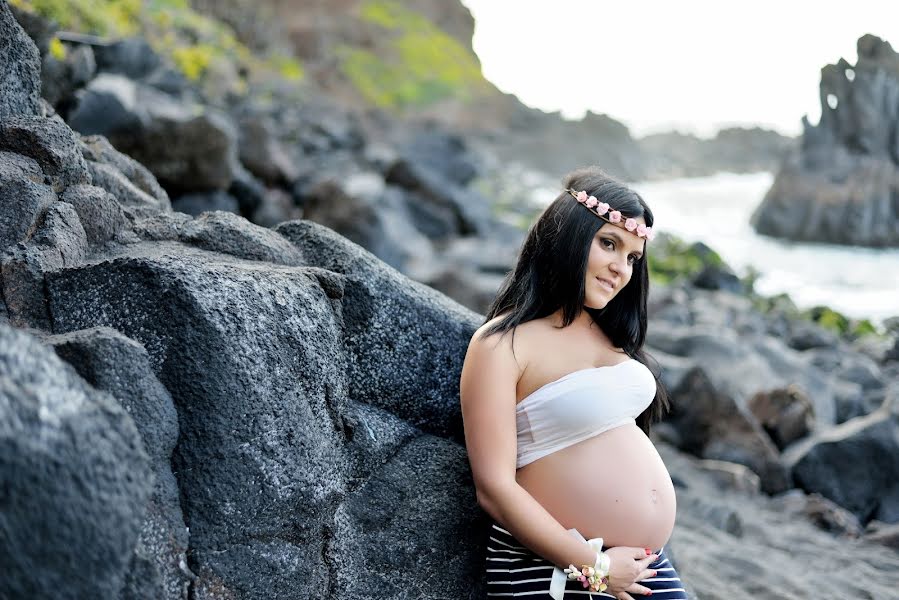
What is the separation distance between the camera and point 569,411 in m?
2.69

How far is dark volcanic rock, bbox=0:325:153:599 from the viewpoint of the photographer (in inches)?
58.9

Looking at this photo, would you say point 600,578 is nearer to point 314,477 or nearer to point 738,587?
point 314,477

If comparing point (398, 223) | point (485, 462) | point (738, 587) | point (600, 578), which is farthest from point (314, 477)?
point (398, 223)

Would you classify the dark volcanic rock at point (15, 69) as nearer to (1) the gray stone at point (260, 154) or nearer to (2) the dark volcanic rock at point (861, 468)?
(2) the dark volcanic rock at point (861, 468)

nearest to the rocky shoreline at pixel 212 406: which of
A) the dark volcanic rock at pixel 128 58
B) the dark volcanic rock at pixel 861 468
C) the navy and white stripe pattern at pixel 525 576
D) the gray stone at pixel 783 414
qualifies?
the navy and white stripe pattern at pixel 525 576

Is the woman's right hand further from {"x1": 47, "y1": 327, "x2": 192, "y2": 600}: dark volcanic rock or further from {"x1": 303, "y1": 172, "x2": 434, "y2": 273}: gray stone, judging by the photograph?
{"x1": 303, "y1": 172, "x2": 434, "y2": 273}: gray stone

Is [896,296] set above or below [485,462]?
below

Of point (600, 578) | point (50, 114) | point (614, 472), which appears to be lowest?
point (600, 578)

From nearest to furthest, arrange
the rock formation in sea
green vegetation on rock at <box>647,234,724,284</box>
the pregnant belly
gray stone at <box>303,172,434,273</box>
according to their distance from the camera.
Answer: the pregnant belly < gray stone at <box>303,172,434,273</box> < green vegetation on rock at <box>647,234,724,284</box> < the rock formation in sea

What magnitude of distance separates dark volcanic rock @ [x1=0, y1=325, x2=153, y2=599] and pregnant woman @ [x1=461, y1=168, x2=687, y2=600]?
1218 millimetres

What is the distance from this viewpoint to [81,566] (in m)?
1.58

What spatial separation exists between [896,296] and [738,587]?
67.7ft

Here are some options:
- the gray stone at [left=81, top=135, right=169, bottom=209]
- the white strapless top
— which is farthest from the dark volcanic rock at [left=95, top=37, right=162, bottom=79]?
the white strapless top

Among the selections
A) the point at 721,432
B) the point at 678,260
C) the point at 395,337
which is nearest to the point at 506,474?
the point at 395,337
